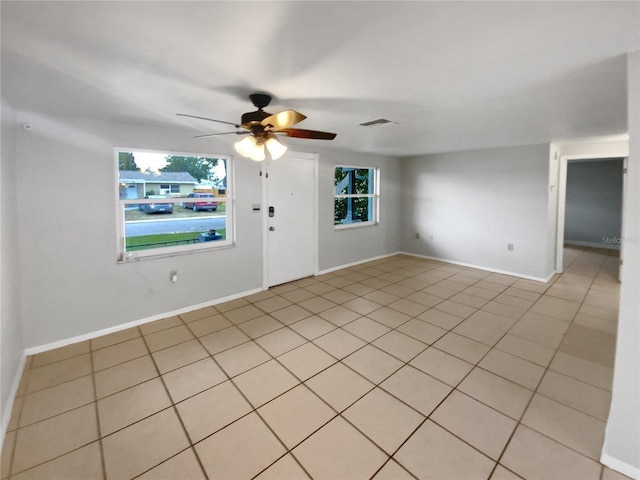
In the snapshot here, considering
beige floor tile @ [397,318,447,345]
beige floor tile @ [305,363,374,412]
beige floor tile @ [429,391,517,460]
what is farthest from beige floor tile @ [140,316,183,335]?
beige floor tile @ [429,391,517,460]

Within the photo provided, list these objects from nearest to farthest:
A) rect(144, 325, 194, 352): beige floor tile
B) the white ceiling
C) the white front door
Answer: the white ceiling → rect(144, 325, 194, 352): beige floor tile → the white front door

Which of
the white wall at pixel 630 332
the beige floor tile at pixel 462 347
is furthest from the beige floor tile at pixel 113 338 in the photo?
the white wall at pixel 630 332

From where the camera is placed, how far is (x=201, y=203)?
353 centimetres

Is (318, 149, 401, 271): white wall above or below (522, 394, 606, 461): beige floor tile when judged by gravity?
above

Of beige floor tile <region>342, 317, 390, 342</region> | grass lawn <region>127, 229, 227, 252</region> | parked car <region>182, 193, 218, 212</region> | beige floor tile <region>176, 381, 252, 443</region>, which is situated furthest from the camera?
parked car <region>182, 193, 218, 212</region>

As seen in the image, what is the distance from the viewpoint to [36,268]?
2.57 meters

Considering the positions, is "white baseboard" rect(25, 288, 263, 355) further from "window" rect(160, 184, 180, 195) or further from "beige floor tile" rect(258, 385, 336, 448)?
A: "beige floor tile" rect(258, 385, 336, 448)

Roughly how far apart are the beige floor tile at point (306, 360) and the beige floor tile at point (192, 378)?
527 millimetres

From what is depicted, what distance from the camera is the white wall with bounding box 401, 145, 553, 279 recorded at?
451cm

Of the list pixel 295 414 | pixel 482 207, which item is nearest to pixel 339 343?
pixel 295 414

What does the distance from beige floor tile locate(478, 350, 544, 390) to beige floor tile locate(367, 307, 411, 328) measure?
0.88 m

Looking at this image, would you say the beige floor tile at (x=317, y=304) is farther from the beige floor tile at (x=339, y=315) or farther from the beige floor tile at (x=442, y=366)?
the beige floor tile at (x=442, y=366)

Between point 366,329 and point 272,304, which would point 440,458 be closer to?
point 366,329

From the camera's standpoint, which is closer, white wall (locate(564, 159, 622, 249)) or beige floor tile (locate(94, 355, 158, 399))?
beige floor tile (locate(94, 355, 158, 399))
